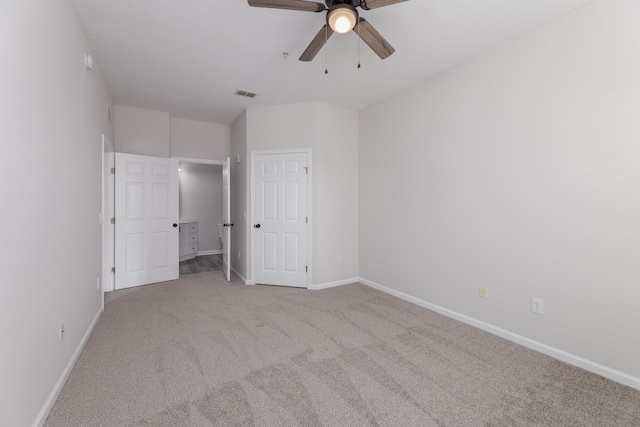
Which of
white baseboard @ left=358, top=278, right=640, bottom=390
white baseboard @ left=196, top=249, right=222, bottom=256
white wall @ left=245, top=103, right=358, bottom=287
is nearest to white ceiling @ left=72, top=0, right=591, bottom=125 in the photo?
white wall @ left=245, top=103, right=358, bottom=287

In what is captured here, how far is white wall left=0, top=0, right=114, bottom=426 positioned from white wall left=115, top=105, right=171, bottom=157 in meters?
1.91

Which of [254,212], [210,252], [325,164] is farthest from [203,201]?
[325,164]

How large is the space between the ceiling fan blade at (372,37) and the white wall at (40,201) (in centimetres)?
184

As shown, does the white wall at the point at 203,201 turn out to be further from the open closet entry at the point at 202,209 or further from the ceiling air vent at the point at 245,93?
the ceiling air vent at the point at 245,93

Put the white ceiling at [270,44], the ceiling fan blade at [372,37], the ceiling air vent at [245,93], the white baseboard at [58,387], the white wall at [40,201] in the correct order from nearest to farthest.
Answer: the white wall at [40,201]
the white baseboard at [58,387]
the ceiling fan blade at [372,37]
the white ceiling at [270,44]
the ceiling air vent at [245,93]

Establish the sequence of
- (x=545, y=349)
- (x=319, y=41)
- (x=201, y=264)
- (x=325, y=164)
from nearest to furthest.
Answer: (x=319, y=41) → (x=545, y=349) → (x=325, y=164) → (x=201, y=264)

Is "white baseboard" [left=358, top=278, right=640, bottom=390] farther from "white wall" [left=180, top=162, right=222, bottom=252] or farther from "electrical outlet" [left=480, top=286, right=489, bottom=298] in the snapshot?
"white wall" [left=180, top=162, right=222, bottom=252]

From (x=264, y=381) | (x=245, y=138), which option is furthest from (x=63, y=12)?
(x=264, y=381)

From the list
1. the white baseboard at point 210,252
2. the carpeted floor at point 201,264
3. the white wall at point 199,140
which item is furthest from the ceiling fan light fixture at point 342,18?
the white baseboard at point 210,252

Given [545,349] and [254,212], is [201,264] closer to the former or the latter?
[254,212]

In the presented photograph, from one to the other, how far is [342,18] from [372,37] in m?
0.34

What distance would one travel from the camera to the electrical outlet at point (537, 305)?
7.89 feet

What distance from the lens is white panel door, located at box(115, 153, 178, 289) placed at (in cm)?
413

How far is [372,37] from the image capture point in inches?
81.0
